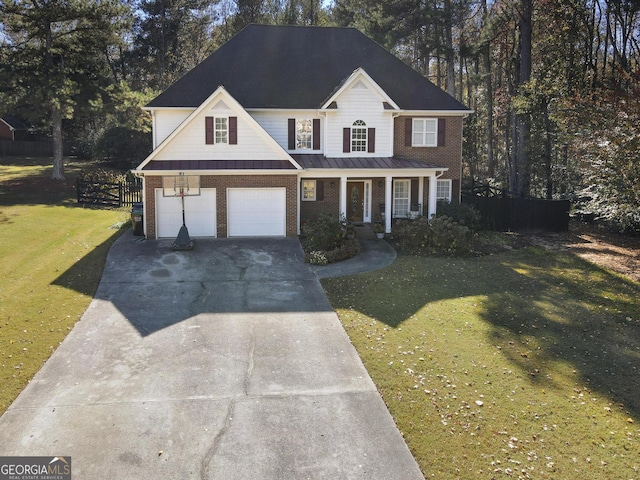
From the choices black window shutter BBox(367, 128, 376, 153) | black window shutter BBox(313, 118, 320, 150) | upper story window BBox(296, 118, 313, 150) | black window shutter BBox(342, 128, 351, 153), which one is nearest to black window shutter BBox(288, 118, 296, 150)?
upper story window BBox(296, 118, 313, 150)

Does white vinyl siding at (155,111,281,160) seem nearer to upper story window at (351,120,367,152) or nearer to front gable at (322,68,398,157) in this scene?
front gable at (322,68,398,157)

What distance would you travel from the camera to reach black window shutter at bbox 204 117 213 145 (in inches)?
814

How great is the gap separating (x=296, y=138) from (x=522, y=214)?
11.6m

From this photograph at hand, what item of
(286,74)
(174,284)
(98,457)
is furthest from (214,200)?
(98,457)

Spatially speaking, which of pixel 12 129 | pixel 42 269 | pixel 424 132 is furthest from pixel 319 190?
pixel 12 129

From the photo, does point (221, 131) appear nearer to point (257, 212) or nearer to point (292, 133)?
point (257, 212)

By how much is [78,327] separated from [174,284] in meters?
3.68

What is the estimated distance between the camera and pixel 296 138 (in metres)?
23.7

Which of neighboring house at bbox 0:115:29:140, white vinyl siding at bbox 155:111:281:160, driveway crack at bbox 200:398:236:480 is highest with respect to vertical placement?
neighboring house at bbox 0:115:29:140

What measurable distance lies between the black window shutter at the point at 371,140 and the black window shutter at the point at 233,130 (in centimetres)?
624

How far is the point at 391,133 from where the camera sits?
929 inches

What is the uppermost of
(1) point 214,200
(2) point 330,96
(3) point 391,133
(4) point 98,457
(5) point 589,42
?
(5) point 589,42

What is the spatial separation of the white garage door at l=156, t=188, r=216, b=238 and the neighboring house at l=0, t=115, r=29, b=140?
4337 centimetres

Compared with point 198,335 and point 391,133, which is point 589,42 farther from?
point 198,335
